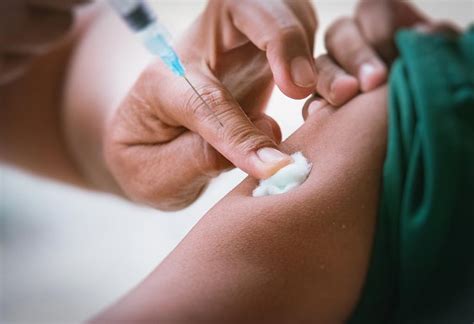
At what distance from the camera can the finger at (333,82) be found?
0.36 meters

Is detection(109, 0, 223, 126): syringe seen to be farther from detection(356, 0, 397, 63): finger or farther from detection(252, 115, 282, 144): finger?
detection(356, 0, 397, 63): finger

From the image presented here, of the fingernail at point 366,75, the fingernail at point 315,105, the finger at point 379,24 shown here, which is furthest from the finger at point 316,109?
the finger at point 379,24

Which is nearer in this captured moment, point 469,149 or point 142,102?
point 142,102

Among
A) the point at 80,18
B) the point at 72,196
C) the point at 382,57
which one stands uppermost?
the point at 80,18

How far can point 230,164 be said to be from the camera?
0.31 metres

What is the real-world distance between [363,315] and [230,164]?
0.65 feet

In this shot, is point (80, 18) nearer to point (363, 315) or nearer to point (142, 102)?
point (142, 102)

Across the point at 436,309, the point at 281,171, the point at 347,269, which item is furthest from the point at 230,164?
the point at 436,309

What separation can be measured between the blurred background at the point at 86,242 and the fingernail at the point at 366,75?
0.18ft

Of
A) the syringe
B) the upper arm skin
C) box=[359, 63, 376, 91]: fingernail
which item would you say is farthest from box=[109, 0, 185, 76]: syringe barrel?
box=[359, 63, 376, 91]: fingernail

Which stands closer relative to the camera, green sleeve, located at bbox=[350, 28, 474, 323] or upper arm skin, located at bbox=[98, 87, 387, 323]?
upper arm skin, located at bbox=[98, 87, 387, 323]

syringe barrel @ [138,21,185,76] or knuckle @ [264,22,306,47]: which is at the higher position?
syringe barrel @ [138,21,185,76]

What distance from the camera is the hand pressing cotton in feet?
1.10

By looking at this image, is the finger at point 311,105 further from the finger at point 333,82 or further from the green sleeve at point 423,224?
the green sleeve at point 423,224
